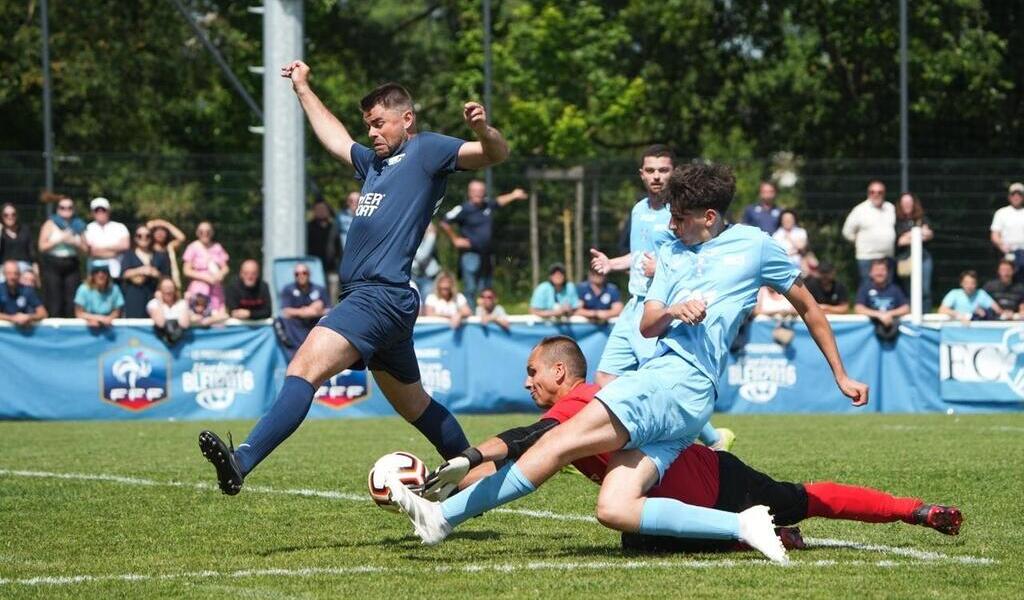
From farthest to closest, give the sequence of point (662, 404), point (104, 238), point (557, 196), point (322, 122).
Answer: point (557, 196), point (104, 238), point (322, 122), point (662, 404)

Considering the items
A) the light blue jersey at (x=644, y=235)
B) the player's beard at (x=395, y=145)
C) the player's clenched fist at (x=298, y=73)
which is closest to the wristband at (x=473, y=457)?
the player's beard at (x=395, y=145)

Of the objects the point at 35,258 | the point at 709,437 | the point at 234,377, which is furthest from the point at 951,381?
the point at 35,258

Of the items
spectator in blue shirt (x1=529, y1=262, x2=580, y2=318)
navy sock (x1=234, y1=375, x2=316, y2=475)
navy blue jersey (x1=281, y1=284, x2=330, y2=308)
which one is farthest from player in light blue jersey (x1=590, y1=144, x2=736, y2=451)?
spectator in blue shirt (x1=529, y1=262, x2=580, y2=318)

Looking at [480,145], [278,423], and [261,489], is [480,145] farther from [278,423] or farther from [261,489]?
[261,489]

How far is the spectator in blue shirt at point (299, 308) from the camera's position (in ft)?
58.2

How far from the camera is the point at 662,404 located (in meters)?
6.39

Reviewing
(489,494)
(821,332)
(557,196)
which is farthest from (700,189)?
(557,196)

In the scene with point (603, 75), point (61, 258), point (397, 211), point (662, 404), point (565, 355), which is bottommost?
point (662, 404)

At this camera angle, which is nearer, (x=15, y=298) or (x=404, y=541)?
(x=404, y=541)

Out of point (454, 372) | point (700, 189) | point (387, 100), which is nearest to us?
point (700, 189)

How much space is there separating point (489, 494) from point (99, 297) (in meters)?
12.5

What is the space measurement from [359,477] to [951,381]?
9.64 m

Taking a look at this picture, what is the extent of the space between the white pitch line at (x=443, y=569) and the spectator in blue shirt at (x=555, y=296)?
40.3 feet

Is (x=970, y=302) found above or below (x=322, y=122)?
below
